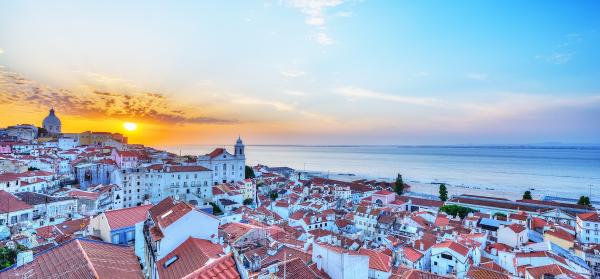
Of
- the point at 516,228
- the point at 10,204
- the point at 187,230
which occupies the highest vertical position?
the point at 187,230

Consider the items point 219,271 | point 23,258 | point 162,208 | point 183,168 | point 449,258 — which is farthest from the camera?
point 183,168

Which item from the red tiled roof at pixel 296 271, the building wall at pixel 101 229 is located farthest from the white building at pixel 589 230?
the building wall at pixel 101 229

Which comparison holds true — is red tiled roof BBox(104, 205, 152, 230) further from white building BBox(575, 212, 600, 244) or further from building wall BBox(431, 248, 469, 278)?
white building BBox(575, 212, 600, 244)

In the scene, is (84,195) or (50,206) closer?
(50,206)

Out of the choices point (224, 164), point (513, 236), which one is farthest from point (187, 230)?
→ point (224, 164)

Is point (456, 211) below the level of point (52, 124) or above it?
below

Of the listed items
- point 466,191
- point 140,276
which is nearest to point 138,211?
point 140,276

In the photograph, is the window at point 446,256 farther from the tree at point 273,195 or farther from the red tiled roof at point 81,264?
the tree at point 273,195

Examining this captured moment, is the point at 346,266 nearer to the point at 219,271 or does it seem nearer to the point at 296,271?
the point at 296,271
